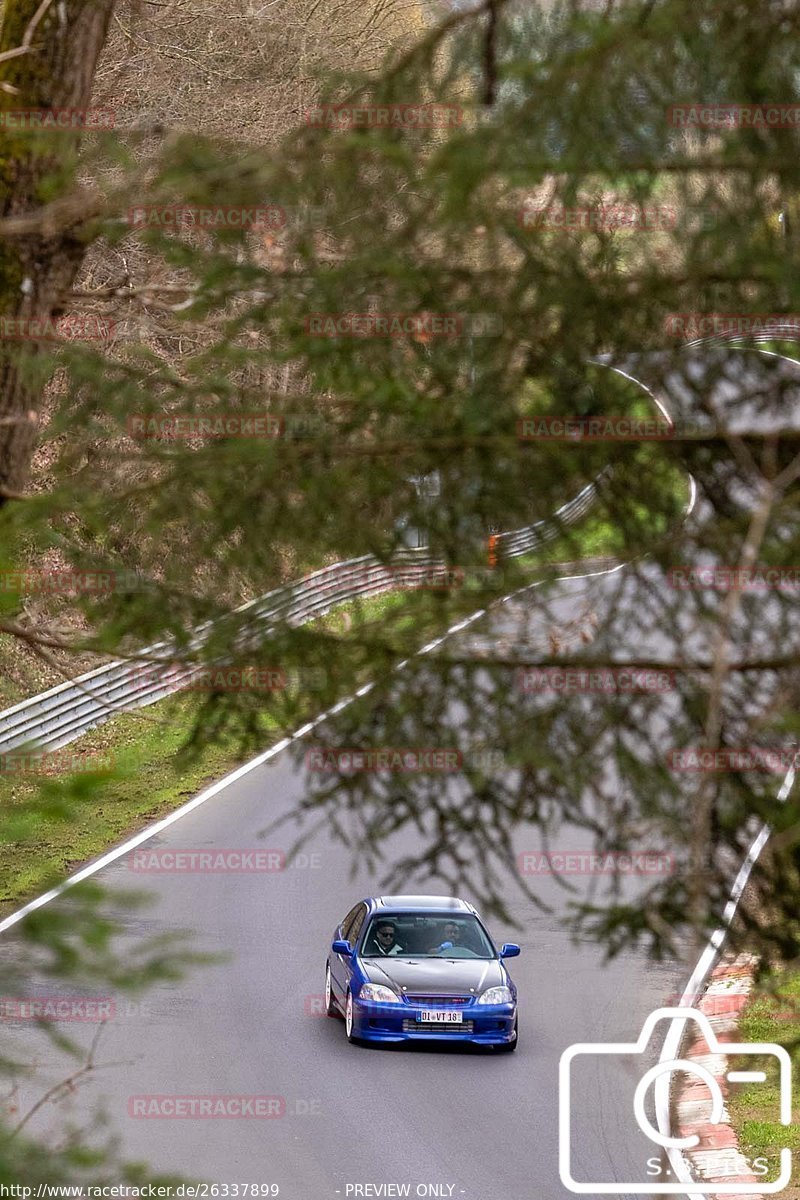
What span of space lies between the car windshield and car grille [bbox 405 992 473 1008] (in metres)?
0.33

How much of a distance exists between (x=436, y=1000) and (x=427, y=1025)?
15.7 inches

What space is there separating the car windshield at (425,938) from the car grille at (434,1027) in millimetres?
667

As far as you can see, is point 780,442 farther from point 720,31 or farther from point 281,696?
point 281,696

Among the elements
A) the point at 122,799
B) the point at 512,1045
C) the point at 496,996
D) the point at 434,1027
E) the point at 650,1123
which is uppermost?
the point at 122,799

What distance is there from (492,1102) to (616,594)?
24.7 feet

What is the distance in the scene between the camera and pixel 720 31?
5.01m

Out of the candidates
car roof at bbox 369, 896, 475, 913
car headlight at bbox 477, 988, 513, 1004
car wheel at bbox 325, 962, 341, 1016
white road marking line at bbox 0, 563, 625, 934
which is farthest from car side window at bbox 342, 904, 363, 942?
white road marking line at bbox 0, 563, 625, 934

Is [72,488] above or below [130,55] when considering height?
below

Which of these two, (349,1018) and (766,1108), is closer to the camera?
(766,1108)

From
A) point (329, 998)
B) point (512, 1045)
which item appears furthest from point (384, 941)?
point (512, 1045)

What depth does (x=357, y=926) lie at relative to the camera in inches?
487

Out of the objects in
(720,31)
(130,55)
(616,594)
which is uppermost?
(130,55)

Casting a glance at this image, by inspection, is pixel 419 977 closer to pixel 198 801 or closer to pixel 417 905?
pixel 417 905

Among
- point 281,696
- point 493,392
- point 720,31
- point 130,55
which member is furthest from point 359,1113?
point 130,55
